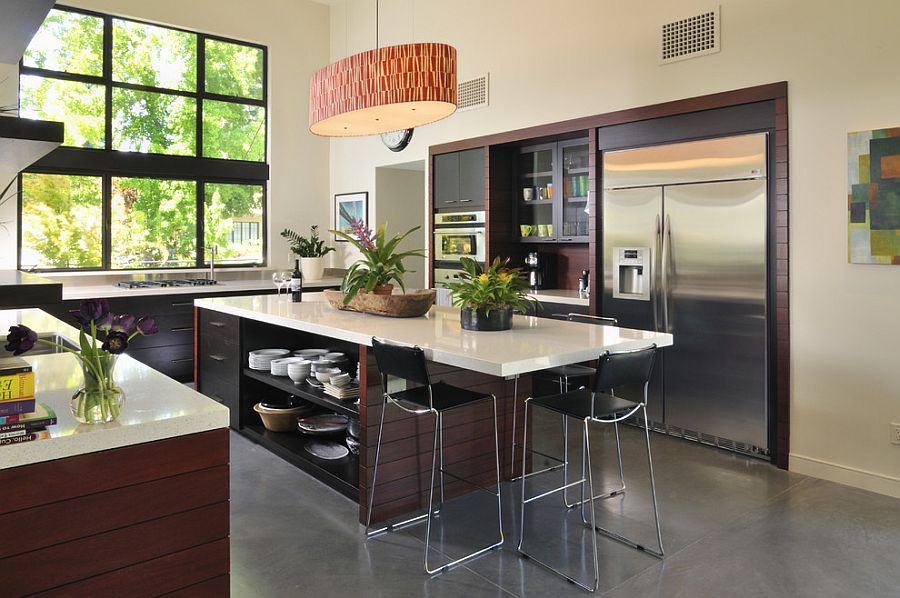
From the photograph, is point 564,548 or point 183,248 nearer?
point 564,548

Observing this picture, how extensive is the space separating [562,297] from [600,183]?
36.7 inches

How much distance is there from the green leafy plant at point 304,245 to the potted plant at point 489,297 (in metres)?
4.76

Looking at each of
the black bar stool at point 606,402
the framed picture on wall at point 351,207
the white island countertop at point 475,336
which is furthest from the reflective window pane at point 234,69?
the black bar stool at point 606,402

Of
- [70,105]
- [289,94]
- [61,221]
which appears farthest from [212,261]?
[289,94]

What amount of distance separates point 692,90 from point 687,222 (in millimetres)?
855

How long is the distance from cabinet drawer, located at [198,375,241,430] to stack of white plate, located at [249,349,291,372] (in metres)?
0.26

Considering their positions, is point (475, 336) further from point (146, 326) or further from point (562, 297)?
point (562, 297)

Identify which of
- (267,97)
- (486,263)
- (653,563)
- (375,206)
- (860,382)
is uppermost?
(267,97)

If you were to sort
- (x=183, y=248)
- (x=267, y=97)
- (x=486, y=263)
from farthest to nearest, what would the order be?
(x=267, y=97)
(x=183, y=248)
(x=486, y=263)

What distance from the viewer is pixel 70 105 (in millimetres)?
6258

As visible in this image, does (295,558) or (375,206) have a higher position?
(375,206)

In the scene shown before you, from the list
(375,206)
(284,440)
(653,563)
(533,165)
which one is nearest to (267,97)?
(375,206)

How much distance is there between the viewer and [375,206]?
733 cm

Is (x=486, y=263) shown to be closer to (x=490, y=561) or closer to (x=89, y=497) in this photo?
(x=490, y=561)
